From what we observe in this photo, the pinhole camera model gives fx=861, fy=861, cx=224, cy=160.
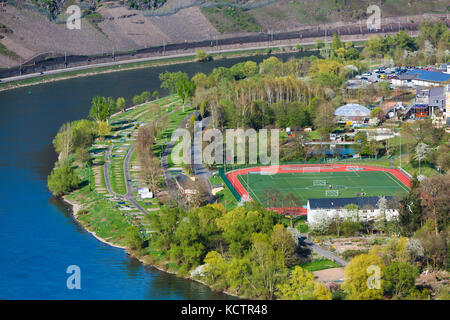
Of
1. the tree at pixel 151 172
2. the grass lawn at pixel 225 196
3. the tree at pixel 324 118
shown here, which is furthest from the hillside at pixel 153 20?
the grass lawn at pixel 225 196

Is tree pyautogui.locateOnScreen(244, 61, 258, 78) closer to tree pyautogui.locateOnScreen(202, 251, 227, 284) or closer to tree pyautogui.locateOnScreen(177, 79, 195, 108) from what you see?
tree pyautogui.locateOnScreen(177, 79, 195, 108)

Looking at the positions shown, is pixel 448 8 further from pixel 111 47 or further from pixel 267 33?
pixel 111 47

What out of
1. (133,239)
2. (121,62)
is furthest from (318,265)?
(121,62)

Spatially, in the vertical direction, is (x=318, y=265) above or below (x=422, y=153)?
below

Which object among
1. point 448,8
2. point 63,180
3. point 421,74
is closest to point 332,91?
point 421,74

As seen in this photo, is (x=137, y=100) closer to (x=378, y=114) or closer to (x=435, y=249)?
(x=378, y=114)

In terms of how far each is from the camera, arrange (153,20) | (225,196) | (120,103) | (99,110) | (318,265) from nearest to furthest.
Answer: (318,265)
(225,196)
(99,110)
(120,103)
(153,20)

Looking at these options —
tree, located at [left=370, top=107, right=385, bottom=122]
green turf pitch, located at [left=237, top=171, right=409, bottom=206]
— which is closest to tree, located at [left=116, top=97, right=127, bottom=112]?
tree, located at [left=370, top=107, right=385, bottom=122]
